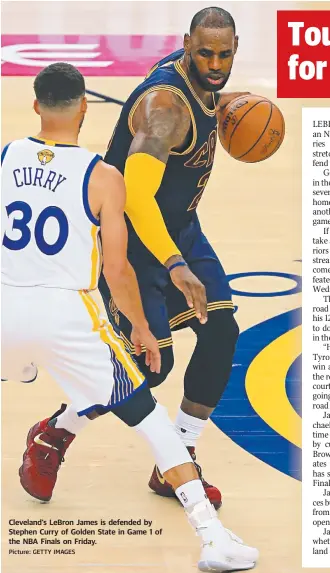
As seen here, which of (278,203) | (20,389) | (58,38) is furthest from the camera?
(58,38)

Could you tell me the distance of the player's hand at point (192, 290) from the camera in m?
5.11

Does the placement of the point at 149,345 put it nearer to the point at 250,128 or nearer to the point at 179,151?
the point at 179,151

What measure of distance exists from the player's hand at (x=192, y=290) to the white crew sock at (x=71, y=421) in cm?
93

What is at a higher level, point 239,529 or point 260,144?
point 260,144

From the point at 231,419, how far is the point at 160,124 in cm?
185

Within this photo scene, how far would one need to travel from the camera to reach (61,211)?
4.97 meters

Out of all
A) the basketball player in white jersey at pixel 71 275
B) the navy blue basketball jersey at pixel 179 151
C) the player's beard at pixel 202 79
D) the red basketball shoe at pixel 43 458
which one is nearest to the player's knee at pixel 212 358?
the navy blue basketball jersey at pixel 179 151

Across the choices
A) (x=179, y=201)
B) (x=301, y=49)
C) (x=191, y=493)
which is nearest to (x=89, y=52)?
(x=301, y=49)

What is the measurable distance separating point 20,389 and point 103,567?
1.94m

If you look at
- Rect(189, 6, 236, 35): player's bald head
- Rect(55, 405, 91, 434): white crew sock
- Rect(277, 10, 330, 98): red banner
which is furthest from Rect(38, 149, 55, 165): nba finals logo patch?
Rect(277, 10, 330, 98): red banner

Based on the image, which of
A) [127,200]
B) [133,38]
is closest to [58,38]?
[133,38]

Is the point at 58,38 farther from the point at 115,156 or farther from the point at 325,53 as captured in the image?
the point at 115,156

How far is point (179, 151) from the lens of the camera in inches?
223

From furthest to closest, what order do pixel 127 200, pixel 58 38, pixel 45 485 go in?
pixel 58 38, pixel 45 485, pixel 127 200
